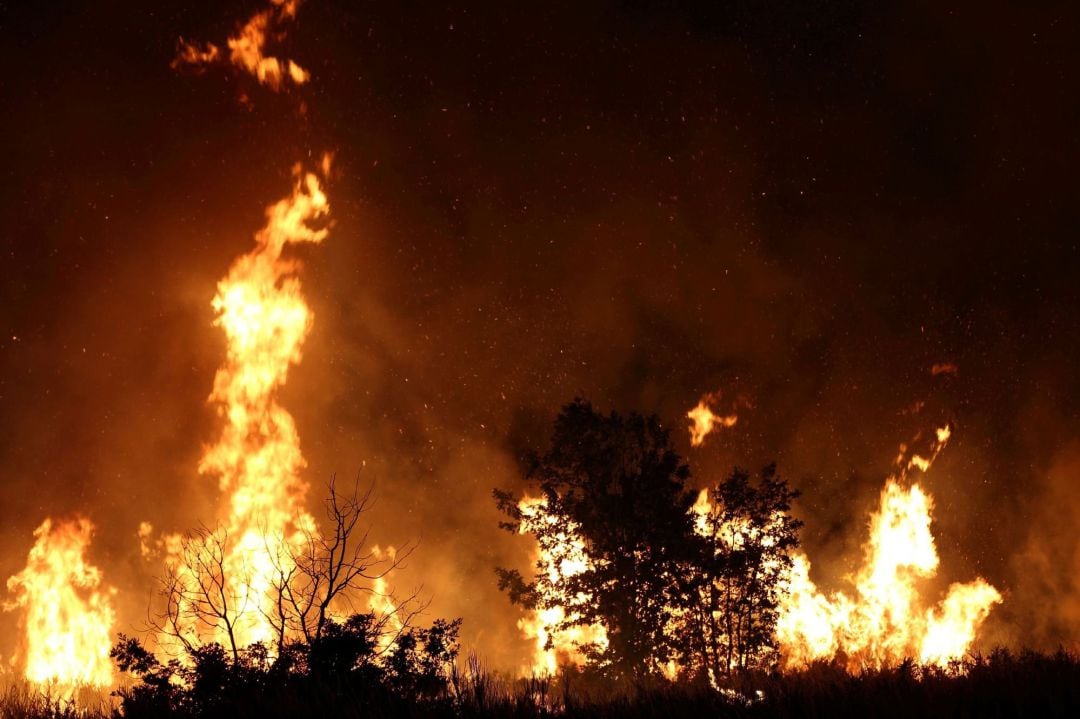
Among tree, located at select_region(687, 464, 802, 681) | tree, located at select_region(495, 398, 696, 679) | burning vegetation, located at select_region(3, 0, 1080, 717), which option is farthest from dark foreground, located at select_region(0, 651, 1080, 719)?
tree, located at select_region(687, 464, 802, 681)

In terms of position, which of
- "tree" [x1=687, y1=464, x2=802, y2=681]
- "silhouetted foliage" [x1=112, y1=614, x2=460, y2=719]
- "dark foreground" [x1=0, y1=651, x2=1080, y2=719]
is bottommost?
"dark foreground" [x1=0, y1=651, x2=1080, y2=719]

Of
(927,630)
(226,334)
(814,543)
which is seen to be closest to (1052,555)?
(814,543)

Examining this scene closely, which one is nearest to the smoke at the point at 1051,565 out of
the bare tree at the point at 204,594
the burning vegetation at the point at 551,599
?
the burning vegetation at the point at 551,599

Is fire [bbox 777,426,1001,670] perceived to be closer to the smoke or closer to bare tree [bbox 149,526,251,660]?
the smoke

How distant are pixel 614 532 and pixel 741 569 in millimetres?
3886

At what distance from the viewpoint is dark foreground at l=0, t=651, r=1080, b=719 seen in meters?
6.34

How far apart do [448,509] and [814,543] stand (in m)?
23.6

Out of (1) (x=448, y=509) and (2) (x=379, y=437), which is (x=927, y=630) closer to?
(1) (x=448, y=509)

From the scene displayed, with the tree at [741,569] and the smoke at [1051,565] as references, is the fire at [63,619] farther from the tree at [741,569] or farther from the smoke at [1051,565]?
the smoke at [1051,565]

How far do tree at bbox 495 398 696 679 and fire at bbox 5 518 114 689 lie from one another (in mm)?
20740

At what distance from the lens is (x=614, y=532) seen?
927 inches

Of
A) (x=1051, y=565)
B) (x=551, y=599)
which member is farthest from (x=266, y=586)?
(x=1051, y=565)

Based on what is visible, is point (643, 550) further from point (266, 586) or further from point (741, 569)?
point (266, 586)

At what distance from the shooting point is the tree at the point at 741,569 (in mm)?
23672
